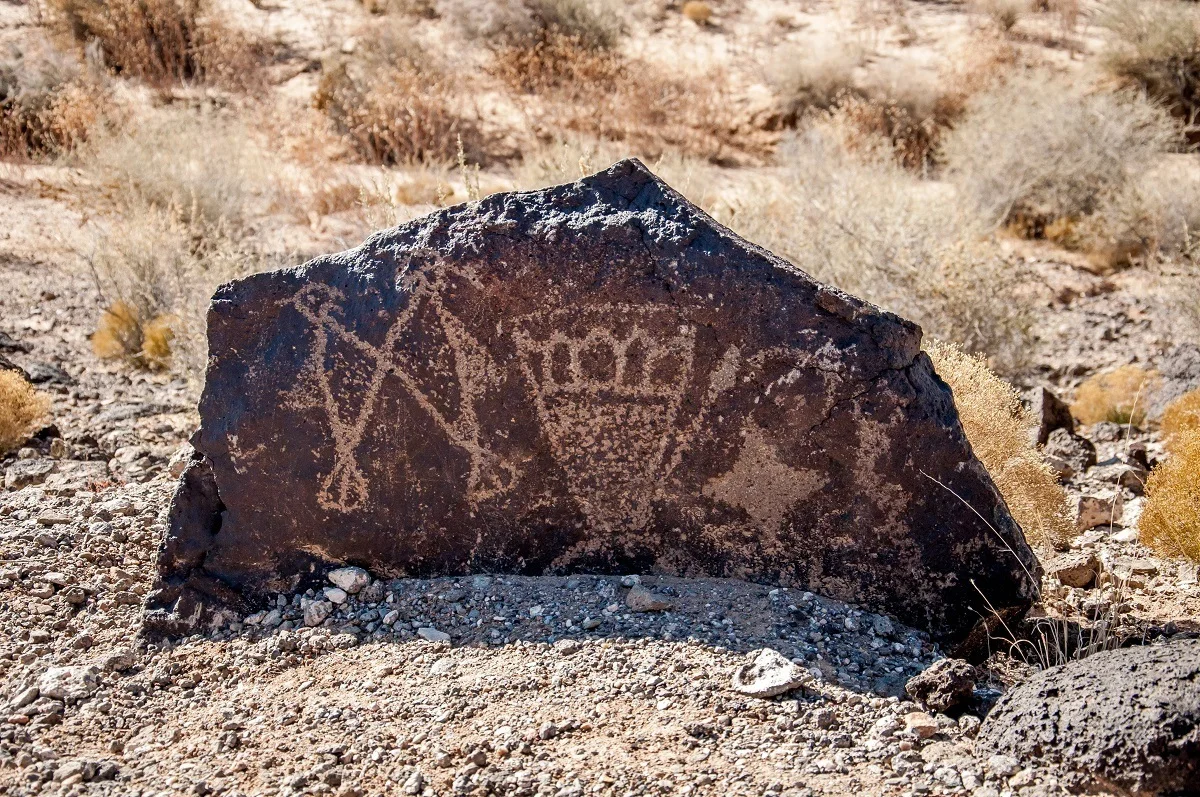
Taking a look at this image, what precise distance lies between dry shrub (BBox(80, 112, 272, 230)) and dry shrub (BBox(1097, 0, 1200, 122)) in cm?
826

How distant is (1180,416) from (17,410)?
206 inches

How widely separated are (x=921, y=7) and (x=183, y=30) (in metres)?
8.86

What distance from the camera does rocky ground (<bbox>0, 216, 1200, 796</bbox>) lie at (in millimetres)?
2383

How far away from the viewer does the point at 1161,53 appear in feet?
35.5

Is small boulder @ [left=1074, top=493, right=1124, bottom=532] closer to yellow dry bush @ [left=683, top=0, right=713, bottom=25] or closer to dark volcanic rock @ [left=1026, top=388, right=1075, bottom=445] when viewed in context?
dark volcanic rock @ [left=1026, top=388, right=1075, bottom=445]

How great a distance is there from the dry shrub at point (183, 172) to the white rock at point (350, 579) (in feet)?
17.4

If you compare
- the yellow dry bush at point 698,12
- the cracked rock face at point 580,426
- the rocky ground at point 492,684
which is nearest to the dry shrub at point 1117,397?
the rocky ground at point 492,684

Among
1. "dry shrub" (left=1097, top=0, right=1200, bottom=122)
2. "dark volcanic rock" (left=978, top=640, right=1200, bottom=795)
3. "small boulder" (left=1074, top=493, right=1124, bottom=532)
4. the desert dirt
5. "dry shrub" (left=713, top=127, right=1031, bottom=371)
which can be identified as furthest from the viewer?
"dry shrub" (left=1097, top=0, right=1200, bottom=122)

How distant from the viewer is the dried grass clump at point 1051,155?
28.6 feet

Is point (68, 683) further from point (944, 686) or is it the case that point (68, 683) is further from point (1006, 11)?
point (1006, 11)

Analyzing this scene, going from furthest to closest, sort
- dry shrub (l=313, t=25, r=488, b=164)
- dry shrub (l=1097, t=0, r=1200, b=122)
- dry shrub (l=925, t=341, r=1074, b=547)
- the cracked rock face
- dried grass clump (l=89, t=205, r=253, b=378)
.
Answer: dry shrub (l=1097, t=0, r=1200, b=122) → dry shrub (l=313, t=25, r=488, b=164) → dried grass clump (l=89, t=205, r=253, b=378) → dry shrub (l=925, t=341, r=1074, b=547) → the cracked rock face

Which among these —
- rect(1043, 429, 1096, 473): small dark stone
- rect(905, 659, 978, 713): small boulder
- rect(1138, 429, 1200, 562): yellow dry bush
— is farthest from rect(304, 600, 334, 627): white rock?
rect(1043, 429, 1096, 473): small dark stone

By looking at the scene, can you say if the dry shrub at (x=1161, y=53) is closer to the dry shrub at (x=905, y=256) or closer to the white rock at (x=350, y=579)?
the dry shrub at (x=905, y=256)

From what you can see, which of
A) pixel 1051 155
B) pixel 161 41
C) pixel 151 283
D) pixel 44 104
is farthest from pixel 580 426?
pixel 161 41
